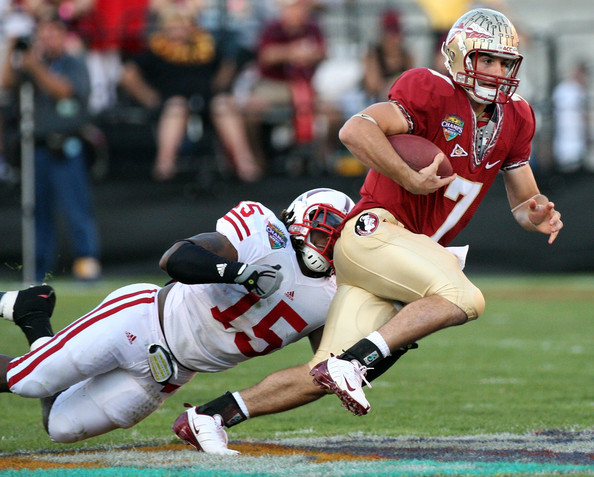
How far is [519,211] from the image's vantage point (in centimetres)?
448

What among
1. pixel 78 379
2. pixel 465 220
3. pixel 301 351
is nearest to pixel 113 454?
pixel 78 379

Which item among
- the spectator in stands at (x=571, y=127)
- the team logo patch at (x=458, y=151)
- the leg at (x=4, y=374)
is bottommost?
the spectator in stands at (x=571, y=127)

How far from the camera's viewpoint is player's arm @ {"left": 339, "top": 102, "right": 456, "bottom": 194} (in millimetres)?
3820

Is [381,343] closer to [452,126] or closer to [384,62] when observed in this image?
[452,126]

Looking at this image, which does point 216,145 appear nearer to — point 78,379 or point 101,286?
point 101,286

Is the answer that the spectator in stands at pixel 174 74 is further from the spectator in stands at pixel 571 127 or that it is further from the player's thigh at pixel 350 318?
the player's thigh at pixel 350 318

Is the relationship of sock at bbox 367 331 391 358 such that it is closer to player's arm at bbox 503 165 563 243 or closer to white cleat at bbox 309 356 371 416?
white cleat at bbox 309 356 371 416

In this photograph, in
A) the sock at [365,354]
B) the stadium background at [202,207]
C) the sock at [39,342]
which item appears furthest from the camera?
the stadium background at [202,207]

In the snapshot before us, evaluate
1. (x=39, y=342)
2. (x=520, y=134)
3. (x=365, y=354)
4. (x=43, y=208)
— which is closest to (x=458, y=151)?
(x=520, y=134)

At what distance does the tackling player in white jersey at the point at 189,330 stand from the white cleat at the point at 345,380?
402 millimetres

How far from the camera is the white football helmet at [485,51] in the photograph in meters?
4.06

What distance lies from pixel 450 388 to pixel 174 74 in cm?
674

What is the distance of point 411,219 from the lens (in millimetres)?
4094

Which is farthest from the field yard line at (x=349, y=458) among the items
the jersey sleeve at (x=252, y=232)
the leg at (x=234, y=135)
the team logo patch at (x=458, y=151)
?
the leg at (x=234, y=135)
